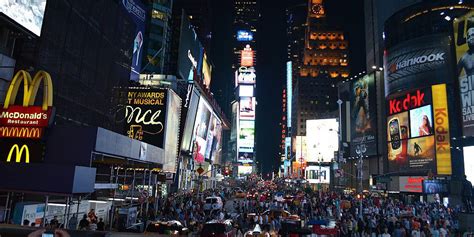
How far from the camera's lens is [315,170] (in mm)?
99062

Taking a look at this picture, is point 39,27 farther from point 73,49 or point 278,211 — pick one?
point 278,211

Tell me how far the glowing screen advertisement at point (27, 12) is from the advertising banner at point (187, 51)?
38529 millimetres

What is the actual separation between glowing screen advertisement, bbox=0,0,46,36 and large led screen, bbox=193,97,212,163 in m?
42.7

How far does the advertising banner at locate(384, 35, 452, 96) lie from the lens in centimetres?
5359

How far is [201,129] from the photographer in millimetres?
67188

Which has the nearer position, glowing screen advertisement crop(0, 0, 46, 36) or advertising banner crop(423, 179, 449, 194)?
glowing screen advertisement crop(0, 0, 46, 36)

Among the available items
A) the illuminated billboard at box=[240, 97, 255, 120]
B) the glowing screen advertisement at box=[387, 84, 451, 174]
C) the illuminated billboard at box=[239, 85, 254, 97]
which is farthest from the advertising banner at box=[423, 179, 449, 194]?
the illuminated billboard at box=[239, 85, 254, 97]

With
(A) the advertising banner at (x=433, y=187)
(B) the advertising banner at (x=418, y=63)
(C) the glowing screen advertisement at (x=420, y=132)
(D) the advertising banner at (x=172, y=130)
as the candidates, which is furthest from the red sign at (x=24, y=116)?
(B) the advertising banner at (x=418, y=63)

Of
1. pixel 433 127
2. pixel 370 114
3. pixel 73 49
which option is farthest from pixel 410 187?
pixel 73 49

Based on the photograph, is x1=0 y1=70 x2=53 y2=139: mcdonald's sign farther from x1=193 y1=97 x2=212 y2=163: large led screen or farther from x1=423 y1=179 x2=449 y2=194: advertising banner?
x1=193 y1=97 x2=212 y2=163: large led screen

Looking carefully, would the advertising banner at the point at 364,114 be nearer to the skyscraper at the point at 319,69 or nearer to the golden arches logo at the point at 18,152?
the golden arches logo at the point at 18,152

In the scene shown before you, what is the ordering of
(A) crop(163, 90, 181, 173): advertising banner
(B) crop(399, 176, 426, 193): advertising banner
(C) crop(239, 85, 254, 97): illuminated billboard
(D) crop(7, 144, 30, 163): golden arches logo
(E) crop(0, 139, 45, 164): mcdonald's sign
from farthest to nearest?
(C) crop(239, 85, 254, 97): illuminated billboard
(B) crop(399, 176, 426, 193): advertising banner
(A) crop(163, 90, 181, 173): advertising banner
(D) crop(7, 144, 30, 163): golden arches logo
(E) crop(0, 139, 45, 164): mcdonald's sign

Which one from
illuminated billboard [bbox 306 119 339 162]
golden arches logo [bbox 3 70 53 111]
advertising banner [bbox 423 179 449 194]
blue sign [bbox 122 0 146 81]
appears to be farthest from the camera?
illuminated billboard [bbox 306 119 339 162]

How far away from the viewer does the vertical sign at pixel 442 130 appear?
50828 millimetres
